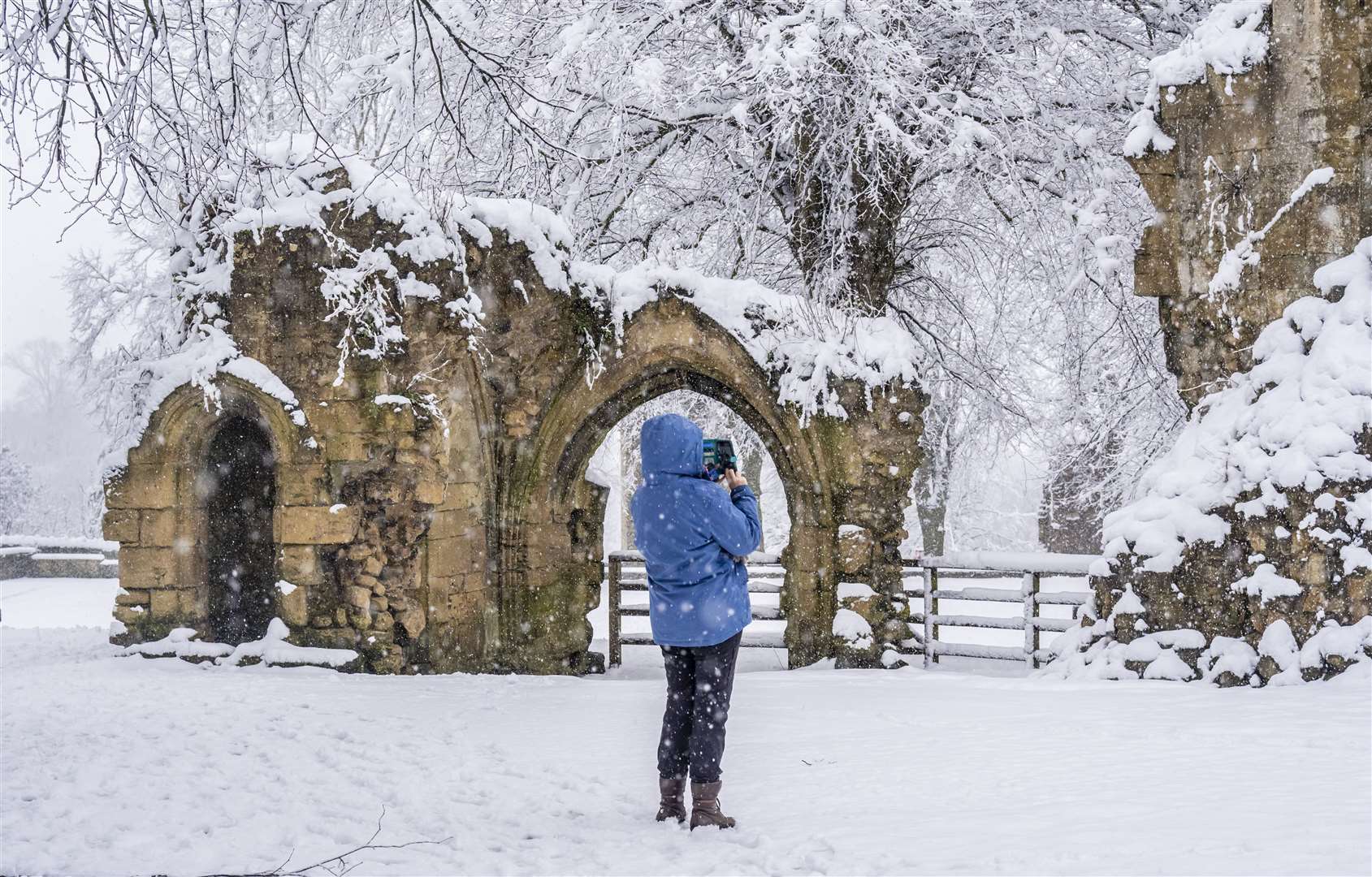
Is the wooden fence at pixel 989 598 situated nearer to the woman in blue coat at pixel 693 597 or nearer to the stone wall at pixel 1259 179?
the stone wall at pixel 1259 179

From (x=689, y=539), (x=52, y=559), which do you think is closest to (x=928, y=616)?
(x=689, y=539)

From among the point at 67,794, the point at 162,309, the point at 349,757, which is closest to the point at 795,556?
the point at 349,757

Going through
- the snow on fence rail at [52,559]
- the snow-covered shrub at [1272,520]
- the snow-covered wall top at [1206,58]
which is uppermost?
the snow-covered wall top at [1206,58]

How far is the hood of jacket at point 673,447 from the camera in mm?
4582

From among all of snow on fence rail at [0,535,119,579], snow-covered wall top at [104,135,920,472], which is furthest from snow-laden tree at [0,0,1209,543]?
snow on fence rail at [0,535,119,579]

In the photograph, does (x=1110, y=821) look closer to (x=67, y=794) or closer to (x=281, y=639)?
(x=67, y=794)

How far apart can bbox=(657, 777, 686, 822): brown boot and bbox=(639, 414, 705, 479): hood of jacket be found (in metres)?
1.21

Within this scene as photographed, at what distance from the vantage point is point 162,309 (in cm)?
1247

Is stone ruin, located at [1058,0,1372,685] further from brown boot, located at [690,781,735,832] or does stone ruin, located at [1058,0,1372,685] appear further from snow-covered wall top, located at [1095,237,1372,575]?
brown boot, located at [690,781,735,832]

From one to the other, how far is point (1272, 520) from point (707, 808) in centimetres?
455

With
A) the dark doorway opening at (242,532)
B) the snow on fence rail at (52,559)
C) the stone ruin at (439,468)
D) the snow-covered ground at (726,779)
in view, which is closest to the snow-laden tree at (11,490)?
the snow on fence rail at (52,559)

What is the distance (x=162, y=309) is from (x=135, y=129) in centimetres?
864

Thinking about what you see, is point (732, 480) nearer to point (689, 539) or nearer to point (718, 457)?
point (718, 457)

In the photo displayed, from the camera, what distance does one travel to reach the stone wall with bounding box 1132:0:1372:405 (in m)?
7.52
